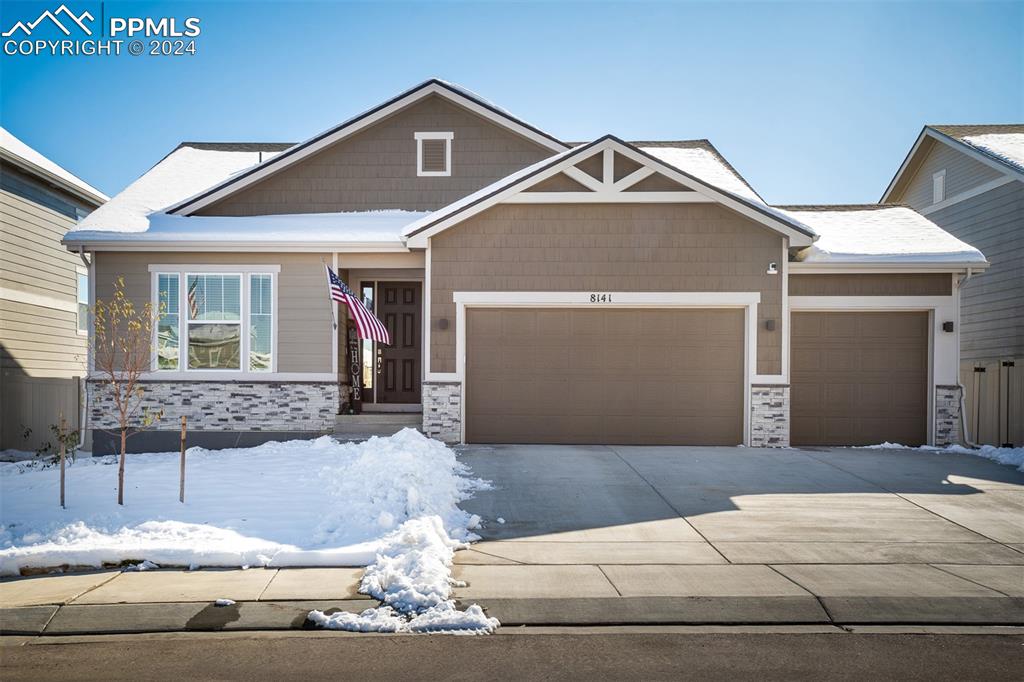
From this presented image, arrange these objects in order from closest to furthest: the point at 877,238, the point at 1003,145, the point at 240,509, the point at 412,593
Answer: the point at 412,593 < the point at 240,509 < the point at 877,238 < the point at 1003,145

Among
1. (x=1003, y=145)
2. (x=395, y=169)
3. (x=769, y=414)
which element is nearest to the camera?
(x=769, y=414)

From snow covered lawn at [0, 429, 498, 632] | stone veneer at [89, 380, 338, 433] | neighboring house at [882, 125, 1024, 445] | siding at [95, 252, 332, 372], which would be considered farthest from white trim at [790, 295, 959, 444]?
stone veneer at [89, 380, 338, 433]

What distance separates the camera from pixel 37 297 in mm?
17047

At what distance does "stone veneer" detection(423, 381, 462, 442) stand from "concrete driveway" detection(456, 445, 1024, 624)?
4.17 feet

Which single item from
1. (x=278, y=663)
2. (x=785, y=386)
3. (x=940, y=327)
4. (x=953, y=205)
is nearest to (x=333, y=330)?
(x=785, y=386)

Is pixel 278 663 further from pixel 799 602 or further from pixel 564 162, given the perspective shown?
pixel 564 162

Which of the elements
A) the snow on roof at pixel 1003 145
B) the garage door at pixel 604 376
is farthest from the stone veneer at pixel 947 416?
the snow on roof at pixel 1003 145

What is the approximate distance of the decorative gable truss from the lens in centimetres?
1244

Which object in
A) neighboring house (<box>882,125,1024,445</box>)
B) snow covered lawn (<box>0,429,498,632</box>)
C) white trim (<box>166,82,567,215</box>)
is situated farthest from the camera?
white trim (<box>166,82,567,215</box>)

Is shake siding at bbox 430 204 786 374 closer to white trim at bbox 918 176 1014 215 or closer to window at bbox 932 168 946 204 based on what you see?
white trim at bbox 918 176 1014 215

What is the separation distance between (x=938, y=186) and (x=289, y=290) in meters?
17.6

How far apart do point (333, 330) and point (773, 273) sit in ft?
26.4

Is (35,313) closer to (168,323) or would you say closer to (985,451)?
(168,323)

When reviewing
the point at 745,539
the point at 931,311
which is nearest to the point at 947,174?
the point at 931,311
